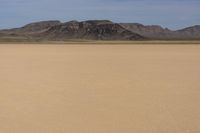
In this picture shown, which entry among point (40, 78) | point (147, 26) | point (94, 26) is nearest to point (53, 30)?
point (94, 26)

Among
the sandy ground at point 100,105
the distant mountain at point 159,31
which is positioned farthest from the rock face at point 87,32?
the sandy ground at point 100,105

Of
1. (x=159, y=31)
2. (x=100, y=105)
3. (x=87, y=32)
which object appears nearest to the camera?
(x=100, y=105)

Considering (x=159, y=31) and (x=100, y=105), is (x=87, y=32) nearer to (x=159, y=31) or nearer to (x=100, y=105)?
(x=159, y=31)

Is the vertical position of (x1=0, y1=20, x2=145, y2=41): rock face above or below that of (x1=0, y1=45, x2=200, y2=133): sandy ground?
below

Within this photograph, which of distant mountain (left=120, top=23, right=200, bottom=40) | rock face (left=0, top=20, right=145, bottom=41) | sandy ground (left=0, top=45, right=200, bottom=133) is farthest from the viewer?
distant mountain (left=120, top=23, right=200, bottom=40)

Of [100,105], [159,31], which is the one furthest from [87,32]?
[100,105]

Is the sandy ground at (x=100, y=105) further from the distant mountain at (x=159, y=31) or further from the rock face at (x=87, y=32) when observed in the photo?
the distant mountain at (x=159, y=31)

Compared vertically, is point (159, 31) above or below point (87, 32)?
below

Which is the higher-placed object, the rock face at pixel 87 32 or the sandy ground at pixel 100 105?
the sandy ground at pixel 100 105

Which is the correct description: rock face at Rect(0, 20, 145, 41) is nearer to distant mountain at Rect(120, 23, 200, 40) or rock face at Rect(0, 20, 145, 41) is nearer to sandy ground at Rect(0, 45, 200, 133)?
distant mountain at Rect(120, 23, 200, 40)

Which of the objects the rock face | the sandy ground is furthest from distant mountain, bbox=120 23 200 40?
the sandy ground

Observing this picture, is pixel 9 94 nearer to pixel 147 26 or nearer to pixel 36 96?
pixel 36 96

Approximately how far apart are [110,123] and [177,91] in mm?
3240

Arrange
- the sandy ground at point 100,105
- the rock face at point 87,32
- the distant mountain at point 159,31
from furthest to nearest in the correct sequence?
1. the distant mountain at point 159,31
2. the rock face at point 87,32
3. the sandy ground at point 100,105
